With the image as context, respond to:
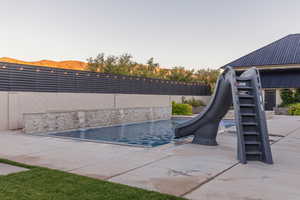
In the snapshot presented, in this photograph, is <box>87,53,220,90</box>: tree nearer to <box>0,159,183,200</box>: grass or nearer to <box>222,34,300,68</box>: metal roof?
<box>222,34,300,68</box>: metal roof

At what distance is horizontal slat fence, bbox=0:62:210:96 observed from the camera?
12656 mm

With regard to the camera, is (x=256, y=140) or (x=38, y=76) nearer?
(x=256, y=140)

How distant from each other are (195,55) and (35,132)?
25.9 meters

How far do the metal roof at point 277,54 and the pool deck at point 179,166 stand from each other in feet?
65.1

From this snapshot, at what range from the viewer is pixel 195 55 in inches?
1337

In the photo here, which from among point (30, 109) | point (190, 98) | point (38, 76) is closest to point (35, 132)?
point (30, 109)

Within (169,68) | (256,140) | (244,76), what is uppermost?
(169,68)

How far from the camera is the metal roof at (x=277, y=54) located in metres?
25.8

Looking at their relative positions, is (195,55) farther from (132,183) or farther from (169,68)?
(132,183)

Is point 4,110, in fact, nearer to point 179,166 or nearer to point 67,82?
point 67,82

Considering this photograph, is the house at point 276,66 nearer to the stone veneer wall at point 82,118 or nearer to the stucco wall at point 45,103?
the stone veneer wall at point 82,118

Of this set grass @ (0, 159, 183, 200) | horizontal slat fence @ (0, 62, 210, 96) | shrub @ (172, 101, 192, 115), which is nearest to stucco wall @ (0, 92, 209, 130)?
horizontal slat fence @ (0, 62, 210, 96)

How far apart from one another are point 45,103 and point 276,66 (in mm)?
21725

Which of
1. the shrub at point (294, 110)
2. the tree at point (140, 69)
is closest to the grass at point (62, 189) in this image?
the shrub at point (294, 110)
